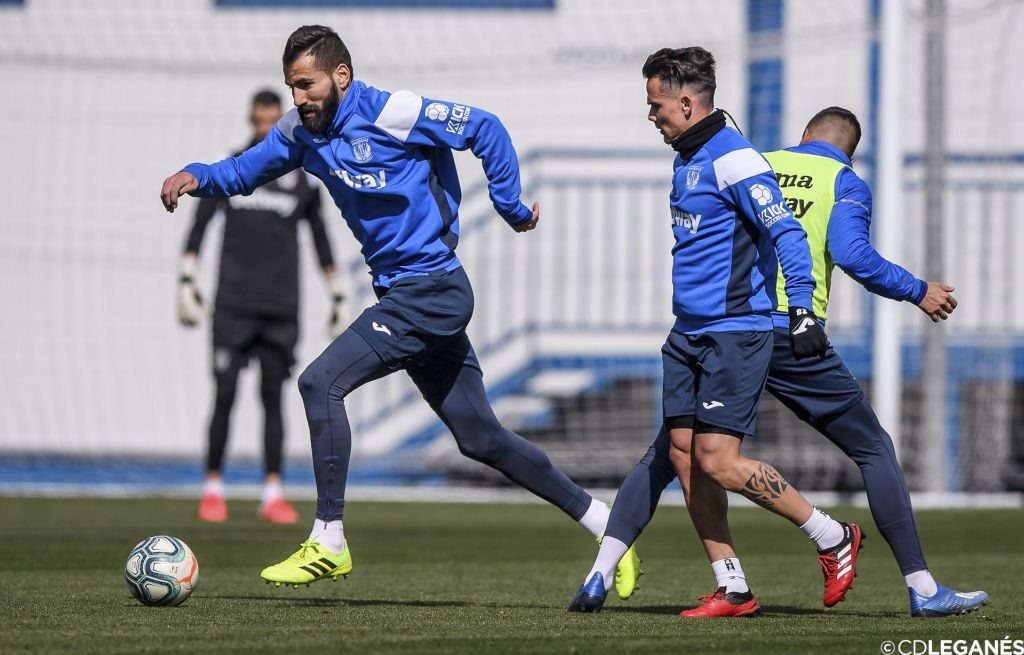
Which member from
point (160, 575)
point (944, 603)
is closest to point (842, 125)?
point (944, 603)

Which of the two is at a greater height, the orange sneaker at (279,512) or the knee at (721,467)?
the knee at (721,467)

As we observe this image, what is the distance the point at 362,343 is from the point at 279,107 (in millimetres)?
3840

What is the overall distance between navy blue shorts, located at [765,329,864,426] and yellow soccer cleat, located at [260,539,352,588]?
4.92ft

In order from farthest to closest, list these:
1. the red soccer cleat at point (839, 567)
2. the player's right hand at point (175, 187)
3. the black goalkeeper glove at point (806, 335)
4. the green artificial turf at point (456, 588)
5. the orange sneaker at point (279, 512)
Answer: the orange sneaker at point (279, 512) → the player's right hand at point (175, 187) → the red soccer cleat at point (839, 567) → the black goalkeeper glove at point (806, 335) → the green artificial turf at point (456, 588)

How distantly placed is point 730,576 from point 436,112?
1.79 metres

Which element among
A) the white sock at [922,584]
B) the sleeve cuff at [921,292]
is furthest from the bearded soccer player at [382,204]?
the sleeve cuff at [921,292]

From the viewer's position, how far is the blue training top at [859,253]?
498 cm

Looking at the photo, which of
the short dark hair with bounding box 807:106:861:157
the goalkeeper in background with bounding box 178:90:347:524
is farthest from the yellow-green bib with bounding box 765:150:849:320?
the goalkeeper in background with bounding box 178:90:347:524

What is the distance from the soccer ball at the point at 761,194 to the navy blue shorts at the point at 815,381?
478 millimetres

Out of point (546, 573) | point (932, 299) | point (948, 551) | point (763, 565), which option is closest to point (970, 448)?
point (948, 551)

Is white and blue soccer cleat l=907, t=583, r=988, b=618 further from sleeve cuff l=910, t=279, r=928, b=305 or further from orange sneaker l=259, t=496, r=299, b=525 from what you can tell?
orange sneaker l=259, t=496, r=299, b=525

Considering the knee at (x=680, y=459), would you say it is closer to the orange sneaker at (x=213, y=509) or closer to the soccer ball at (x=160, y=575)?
the soccer ball at (x=160, y=575)

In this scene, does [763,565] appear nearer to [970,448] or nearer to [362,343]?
[362,343]

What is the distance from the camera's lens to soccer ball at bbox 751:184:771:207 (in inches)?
187
